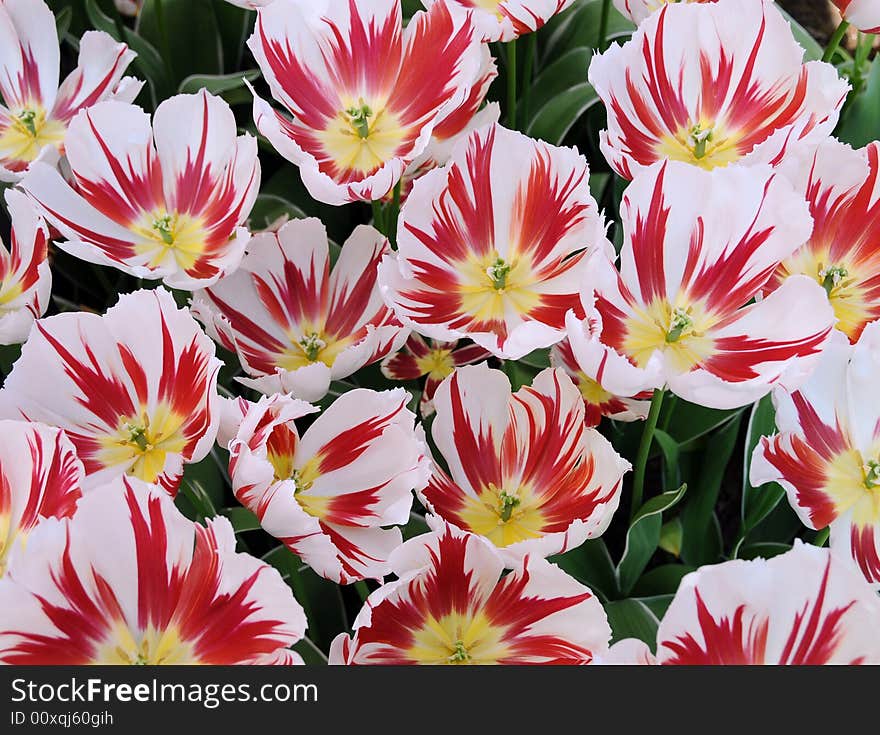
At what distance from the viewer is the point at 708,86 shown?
80 centimetres

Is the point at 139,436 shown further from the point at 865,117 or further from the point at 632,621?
the point at 865,117

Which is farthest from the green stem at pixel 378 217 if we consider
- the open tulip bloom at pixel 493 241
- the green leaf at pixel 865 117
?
A: the green leaf at pixel 865 117

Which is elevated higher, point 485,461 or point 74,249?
point 74,249

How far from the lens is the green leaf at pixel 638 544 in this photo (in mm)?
820

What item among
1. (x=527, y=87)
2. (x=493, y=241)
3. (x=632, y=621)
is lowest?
(x=632, y=621)

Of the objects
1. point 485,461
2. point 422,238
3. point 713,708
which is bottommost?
point 713,708

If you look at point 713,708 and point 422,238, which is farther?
point 422,238

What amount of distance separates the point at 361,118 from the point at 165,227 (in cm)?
17

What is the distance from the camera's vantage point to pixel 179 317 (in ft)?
2.10

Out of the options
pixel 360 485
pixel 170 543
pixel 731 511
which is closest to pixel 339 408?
pixel 360 485

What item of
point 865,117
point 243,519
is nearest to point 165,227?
point 243,519

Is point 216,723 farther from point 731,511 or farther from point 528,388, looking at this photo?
point 731,511

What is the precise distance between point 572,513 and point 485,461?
75mm

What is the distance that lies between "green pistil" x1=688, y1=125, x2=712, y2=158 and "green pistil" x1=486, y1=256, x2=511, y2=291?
19 centimetres
